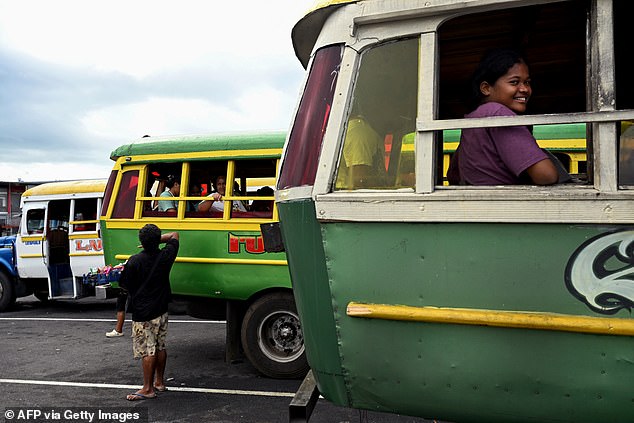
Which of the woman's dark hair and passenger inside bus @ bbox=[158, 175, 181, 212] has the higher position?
the woman's dark hair

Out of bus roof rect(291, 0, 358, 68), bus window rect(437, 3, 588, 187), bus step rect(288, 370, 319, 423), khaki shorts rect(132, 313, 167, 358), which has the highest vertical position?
bus window rect(437, 3, 588, 187)

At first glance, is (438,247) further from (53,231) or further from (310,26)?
(53,231)

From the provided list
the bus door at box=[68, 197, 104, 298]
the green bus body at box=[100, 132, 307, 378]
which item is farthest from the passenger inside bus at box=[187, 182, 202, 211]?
the bus door at box=[68, 197, 104, 298]

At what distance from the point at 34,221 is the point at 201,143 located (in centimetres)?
598

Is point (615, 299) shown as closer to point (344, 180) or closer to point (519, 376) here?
point (519, 376)

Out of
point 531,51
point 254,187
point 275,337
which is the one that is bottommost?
point 275,337

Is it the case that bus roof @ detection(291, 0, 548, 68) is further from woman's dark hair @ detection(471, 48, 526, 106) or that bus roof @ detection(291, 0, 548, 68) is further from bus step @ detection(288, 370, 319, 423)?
bus step @ detection(288, 370, 319, 423)

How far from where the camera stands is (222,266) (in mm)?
5793

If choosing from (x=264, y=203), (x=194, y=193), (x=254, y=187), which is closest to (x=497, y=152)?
(x=264, y=203)

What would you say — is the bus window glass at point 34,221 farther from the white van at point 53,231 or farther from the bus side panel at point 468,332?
the bus side panel at point 468,332

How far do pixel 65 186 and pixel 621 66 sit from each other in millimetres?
9852

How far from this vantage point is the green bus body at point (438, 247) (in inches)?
69.8

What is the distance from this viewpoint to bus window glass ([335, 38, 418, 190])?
2.07 metres

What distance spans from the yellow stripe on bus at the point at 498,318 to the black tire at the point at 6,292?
10829mm
